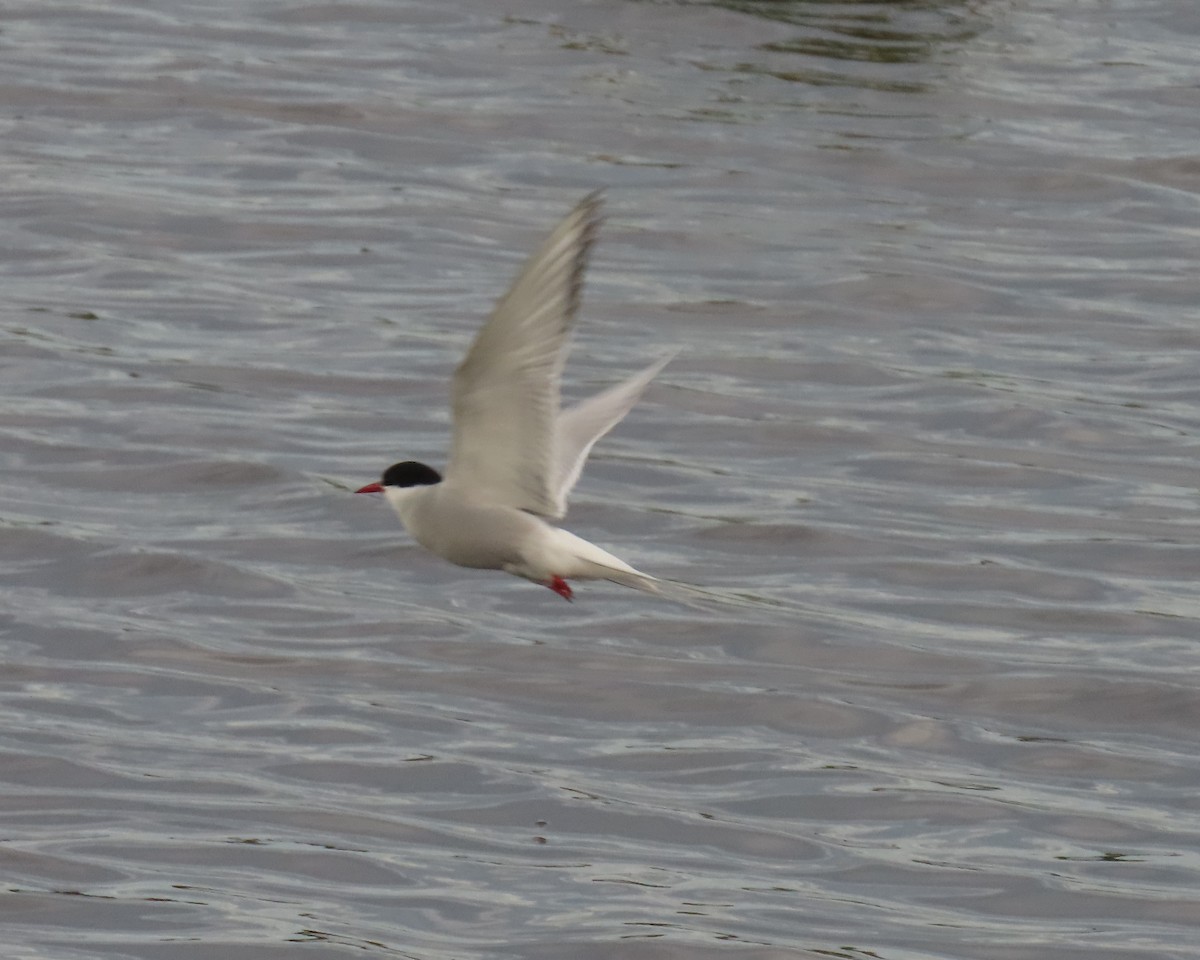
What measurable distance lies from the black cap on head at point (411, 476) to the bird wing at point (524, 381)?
42 cm

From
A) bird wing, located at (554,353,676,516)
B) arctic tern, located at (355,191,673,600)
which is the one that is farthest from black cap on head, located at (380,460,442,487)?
bird wing, located at (554,353,676,516)

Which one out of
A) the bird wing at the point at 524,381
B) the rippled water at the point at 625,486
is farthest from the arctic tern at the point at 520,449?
the rippled water at the point at 625,486

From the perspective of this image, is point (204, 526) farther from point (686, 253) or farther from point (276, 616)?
point (686, 253)

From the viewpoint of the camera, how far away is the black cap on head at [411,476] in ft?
26.9

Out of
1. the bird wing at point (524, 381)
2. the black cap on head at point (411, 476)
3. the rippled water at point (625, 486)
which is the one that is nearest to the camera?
the bird wing at point (524, 381)

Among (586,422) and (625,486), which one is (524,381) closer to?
(586,422)

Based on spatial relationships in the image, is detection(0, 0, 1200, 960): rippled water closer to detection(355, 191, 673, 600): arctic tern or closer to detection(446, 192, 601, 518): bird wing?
detection(355, 191, 673, 600): arctic tern

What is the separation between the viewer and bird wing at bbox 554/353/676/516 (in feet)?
27.1

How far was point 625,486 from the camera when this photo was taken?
508 inches

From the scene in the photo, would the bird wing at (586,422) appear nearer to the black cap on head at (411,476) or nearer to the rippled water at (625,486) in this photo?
the black cap on head at (411,476)

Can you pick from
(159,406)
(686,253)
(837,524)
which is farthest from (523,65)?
(837,524)

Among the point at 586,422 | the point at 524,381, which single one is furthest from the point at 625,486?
the point at 524,381

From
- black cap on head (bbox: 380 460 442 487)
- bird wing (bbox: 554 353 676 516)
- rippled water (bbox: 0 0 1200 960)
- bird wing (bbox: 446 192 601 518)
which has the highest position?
bird wing (bbox: 446 192 601 518)

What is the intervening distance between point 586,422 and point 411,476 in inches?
26.3
